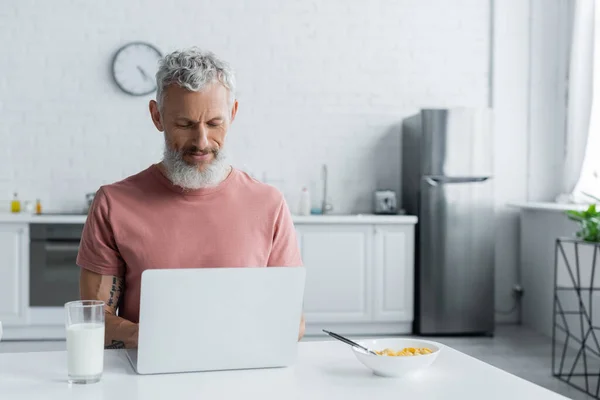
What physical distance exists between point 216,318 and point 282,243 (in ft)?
2.19

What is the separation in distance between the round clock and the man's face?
330cm

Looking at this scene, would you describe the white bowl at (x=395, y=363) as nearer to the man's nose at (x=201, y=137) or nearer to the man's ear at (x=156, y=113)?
the man's nose at (x=201, y=137)

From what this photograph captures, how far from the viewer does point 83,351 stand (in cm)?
127

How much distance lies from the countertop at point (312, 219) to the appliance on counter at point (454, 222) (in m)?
0.19

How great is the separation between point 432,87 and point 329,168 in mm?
999

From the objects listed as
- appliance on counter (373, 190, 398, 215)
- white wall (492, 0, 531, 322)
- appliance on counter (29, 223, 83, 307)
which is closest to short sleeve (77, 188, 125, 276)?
appliance on counter (29, 223, 83, 307)

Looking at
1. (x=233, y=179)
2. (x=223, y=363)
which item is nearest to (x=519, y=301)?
(x=233, y=179)

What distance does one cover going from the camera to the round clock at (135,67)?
4926 millimetres

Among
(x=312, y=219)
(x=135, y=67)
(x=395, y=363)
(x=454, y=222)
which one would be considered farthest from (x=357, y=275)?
(x=395, y=363)

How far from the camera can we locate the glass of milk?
1267 millimetres

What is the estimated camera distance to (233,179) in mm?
1913

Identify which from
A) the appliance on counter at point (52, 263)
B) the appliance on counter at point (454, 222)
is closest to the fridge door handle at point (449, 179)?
the appliance on counter at point (454, 222)

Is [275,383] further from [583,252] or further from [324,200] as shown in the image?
[324,200]

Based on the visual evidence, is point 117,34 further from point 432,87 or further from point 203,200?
point 203,200
